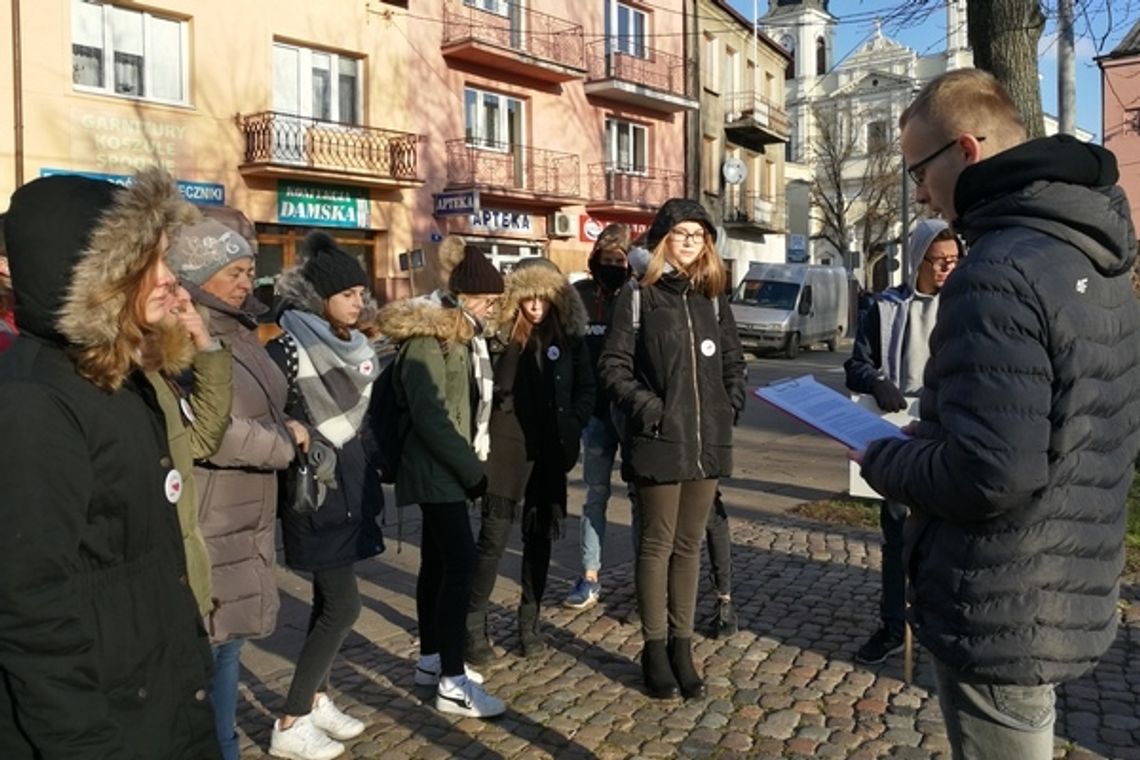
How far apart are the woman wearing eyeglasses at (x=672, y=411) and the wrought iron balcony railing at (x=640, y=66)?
25.3 metres

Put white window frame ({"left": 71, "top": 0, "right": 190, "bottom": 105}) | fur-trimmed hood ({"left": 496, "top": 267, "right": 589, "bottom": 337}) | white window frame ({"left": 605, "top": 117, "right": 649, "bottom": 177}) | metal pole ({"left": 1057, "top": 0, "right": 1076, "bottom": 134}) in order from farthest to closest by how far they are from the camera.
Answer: white window frame ({"left": 605, "top": 117, "right": 649, "bottom": 177})
white window frame ({"left": 71, "top": 0, "right": 190, "bottom": 105})
metal pole ({"left": 1057, "top": 0, "right": 1076, "bottom": 134})
fur-trimmed hood ({"left": 496, "top": 267, "right": 589, "bottom": 337})

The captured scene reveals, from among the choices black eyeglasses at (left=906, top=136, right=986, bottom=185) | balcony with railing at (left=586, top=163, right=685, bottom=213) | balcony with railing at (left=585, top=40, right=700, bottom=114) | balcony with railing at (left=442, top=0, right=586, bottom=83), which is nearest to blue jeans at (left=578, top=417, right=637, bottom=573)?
black eyeglasses at (left=906, top=136, right=986, bottom=185)

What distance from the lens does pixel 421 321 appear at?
14.1 ft

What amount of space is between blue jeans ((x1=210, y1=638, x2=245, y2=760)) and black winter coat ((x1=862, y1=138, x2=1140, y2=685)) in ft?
6.96

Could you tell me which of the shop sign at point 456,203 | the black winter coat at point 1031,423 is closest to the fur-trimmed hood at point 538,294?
the black winter coat at point 1031,423

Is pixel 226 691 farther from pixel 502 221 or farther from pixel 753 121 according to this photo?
pixel 753 121

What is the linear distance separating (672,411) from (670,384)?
0.37 feet

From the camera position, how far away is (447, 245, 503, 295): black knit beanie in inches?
182

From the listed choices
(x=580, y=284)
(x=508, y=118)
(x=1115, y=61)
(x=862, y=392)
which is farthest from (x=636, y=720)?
(x=1115, y=61)

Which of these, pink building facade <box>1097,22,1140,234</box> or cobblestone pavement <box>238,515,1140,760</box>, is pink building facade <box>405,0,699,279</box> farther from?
cobblestone pavement <box>238,515,1140,760</box>

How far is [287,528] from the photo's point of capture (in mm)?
3773

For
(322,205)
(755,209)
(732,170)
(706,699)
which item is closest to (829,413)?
(706,699)

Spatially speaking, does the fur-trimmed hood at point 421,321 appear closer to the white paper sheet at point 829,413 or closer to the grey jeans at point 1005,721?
the white paper sheet at point 829,413

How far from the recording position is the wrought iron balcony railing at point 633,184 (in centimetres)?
2938
